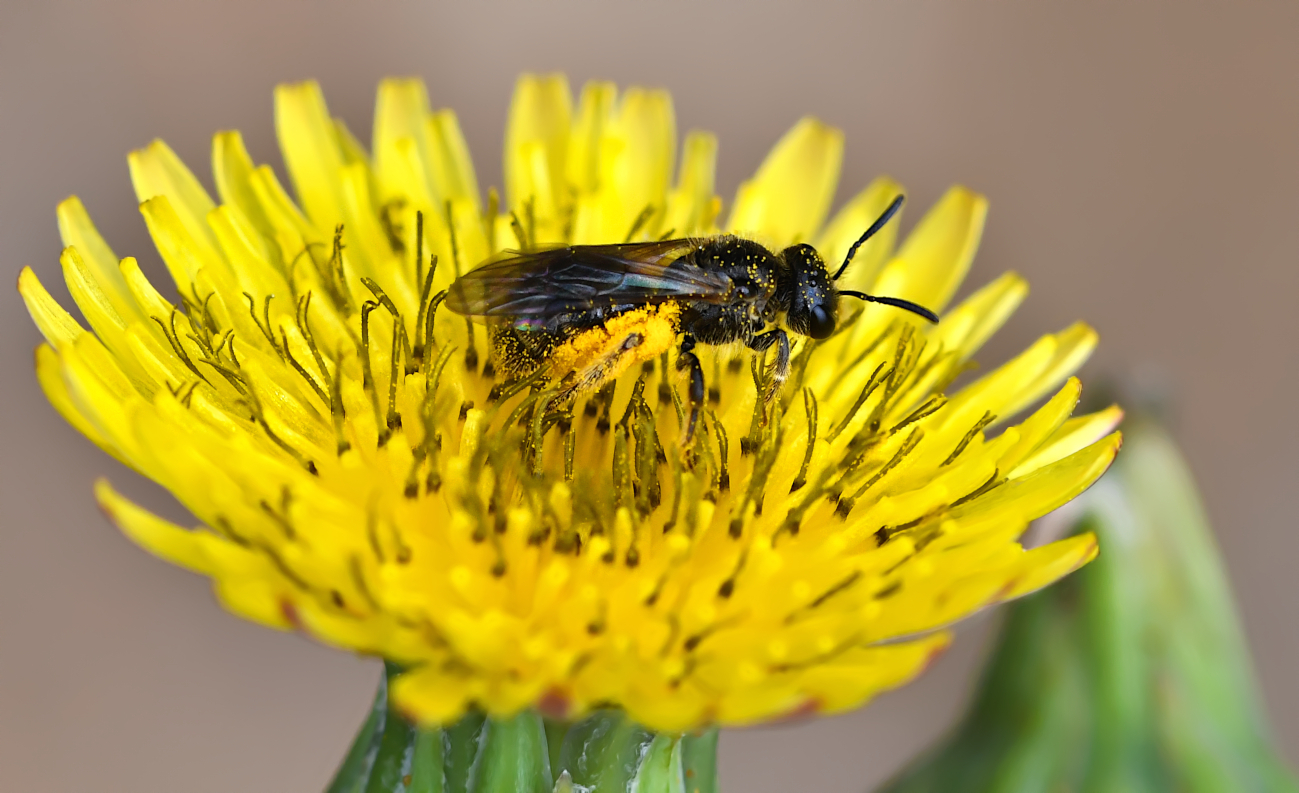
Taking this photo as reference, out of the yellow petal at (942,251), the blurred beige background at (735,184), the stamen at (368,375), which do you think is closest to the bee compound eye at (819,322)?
the yellow petal at (942,251)

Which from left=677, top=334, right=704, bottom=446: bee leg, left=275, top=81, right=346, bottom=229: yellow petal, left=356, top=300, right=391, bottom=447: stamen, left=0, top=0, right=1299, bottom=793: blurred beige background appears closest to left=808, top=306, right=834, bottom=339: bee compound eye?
left=677, top=334, right=704, bottom=446: bee leg

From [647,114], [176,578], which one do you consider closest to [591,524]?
[647,114]

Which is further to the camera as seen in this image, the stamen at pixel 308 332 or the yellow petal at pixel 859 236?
the yellow petal at pixel 859 236

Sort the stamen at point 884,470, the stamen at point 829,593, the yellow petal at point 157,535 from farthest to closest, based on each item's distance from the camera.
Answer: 1. the stamen at point 884,470
2. the stamen at point 829,593
3. the yellow petal at point 157,535

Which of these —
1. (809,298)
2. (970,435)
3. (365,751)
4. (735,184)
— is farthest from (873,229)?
(735,184)

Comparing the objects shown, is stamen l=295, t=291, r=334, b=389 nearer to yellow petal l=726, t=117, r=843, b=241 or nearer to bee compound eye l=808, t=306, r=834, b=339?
bee compound eye l=808, t=306, r=834, b=339

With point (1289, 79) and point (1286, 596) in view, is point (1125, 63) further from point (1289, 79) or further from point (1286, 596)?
point (1286, 596)

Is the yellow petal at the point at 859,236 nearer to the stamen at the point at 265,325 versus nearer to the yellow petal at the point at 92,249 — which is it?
the stamen at the point at 265,325
